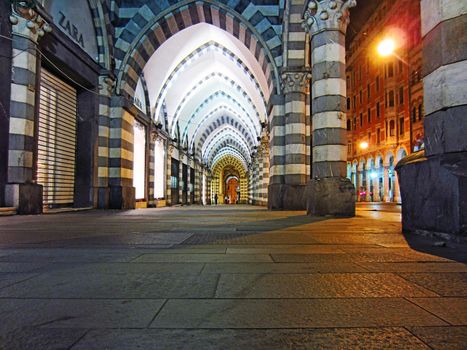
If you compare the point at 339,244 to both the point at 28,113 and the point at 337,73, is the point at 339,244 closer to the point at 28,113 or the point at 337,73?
the point at 337,73

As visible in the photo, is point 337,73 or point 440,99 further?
point 337,73

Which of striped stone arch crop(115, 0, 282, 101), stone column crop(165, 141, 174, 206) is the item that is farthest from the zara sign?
stone column crop(165, 141, 174, 206)

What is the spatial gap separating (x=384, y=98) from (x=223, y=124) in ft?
48.2

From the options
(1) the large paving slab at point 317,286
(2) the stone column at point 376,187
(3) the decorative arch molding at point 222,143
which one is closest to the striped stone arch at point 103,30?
(1) the large paving slab at point 317,286

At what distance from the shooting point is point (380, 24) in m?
30.8

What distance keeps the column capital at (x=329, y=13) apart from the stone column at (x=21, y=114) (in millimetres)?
6559

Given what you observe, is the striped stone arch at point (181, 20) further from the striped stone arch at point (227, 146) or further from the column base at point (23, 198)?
the striped stone arch at point (227, 146)

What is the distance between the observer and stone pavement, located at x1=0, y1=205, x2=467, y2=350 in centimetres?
141

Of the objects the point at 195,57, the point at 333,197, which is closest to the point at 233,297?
the point at 333,197

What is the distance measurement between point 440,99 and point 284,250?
2362 mm

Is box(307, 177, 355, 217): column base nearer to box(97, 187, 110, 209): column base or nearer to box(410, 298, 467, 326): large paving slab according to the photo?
box(410, 298, 467, 326): large paving slab

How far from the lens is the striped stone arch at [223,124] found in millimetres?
35250

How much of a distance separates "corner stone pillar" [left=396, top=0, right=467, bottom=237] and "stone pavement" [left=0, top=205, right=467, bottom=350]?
1.57 feet

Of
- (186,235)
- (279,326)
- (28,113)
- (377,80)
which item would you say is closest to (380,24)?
(377,80)
